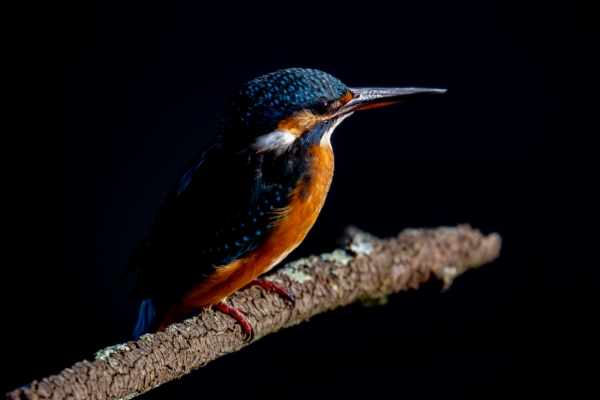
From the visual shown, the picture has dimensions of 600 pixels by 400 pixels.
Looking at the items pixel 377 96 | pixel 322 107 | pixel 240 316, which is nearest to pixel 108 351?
pixel 240 316

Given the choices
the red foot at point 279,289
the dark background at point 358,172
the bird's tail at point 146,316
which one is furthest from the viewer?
the dark background at point 358,172

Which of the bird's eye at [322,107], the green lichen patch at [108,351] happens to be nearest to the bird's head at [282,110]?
the bird's eye at [322,107]

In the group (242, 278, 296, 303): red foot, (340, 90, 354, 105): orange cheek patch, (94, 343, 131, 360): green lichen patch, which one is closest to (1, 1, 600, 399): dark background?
(242, 278, 296, 303): red foot

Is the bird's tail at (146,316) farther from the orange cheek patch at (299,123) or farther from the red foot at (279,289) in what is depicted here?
the orange cheek patch at (299,123)

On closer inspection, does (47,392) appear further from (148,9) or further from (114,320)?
(148,9)

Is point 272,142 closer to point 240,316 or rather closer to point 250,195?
point 250,195

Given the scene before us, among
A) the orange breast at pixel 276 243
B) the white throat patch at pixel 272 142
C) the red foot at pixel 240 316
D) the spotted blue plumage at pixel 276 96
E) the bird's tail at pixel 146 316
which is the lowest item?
the bird's tail at pixel 146 316

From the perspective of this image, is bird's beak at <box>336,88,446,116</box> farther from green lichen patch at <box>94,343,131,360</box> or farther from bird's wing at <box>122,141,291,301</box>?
green lichen patch at <box>94,343,131,360</box>
